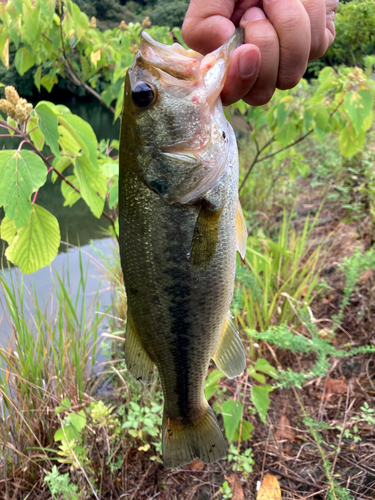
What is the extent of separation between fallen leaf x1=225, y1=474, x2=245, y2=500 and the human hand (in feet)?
6.97

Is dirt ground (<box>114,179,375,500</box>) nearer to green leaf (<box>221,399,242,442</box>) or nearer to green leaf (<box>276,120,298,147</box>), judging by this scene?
green leaf (<box>221,399,242,442</box>)

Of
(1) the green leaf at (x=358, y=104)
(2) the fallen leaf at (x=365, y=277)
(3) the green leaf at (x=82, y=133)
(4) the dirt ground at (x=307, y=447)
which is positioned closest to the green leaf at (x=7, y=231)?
(3) the green leaf at (x=82, y=133)

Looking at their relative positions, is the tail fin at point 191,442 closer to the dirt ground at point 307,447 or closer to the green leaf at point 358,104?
the dirt ground at point 307,447

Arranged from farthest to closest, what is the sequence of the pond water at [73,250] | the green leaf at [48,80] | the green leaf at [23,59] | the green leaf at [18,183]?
the pond water at [73,250] → the green leaf at [48,80] → the green leaf at [23,59] → the green leaf at [18,183]

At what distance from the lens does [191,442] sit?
4.54 ft

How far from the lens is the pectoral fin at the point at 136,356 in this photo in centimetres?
131

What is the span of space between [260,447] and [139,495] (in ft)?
2.75

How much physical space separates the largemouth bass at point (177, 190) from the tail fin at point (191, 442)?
0.43m

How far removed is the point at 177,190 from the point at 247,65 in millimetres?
448

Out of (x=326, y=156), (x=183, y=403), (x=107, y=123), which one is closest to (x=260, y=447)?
(x=183, y=403)

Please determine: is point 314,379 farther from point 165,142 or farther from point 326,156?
point 326,156

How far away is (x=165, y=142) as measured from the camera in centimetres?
118

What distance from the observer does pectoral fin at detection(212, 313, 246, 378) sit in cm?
134

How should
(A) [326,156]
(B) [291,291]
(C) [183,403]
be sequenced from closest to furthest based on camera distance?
1. (C) [183,403]
2. (B) [291,291]
3. (A) [326,156]
